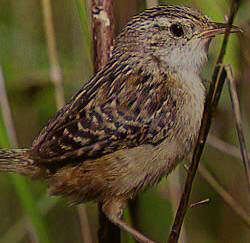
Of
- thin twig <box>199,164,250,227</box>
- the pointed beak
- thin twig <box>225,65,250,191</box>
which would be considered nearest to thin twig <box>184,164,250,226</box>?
thin twig <box>199,164,250,227</box>

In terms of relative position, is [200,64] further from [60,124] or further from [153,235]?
[153,235]

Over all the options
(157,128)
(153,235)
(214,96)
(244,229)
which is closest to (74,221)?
(153,235)

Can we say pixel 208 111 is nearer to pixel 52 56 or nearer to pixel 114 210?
pixel 114 210

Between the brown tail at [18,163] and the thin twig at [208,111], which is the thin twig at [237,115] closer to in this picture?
the thin twig at [208,111]

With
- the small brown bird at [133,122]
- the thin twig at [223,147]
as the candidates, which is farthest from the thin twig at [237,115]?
the thin twig at [223,147]

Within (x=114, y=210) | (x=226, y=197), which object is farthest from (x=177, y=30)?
(x=226, y=197)
